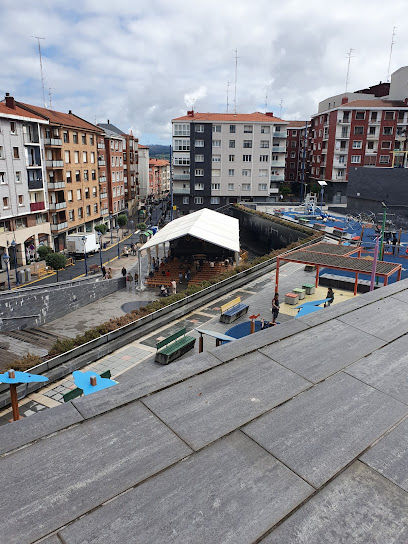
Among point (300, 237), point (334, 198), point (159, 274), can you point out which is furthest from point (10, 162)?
point (334, 198)

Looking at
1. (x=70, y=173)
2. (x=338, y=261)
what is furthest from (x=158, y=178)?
(x=338, y=261)

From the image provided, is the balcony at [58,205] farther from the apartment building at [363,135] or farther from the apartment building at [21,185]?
the apartment building at [363,135]

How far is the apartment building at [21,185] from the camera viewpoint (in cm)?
3903

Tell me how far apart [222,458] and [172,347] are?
13.1 metres

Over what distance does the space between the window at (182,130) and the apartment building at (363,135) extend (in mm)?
26661

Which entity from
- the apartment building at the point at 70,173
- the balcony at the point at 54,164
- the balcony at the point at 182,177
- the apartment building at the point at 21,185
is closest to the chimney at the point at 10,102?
the apartment building at the point at 21,185

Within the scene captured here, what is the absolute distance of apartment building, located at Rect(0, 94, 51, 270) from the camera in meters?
39.0

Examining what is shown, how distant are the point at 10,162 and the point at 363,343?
139 ft

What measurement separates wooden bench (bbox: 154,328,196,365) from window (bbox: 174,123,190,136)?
6003 cm

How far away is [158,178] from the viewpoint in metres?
140

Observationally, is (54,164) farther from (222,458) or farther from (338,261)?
(222,458)

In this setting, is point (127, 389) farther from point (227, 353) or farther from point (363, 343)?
point (363, 343)

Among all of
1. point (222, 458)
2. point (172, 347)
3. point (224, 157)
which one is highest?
point (224, 157)

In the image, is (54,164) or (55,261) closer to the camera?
(55,261)
